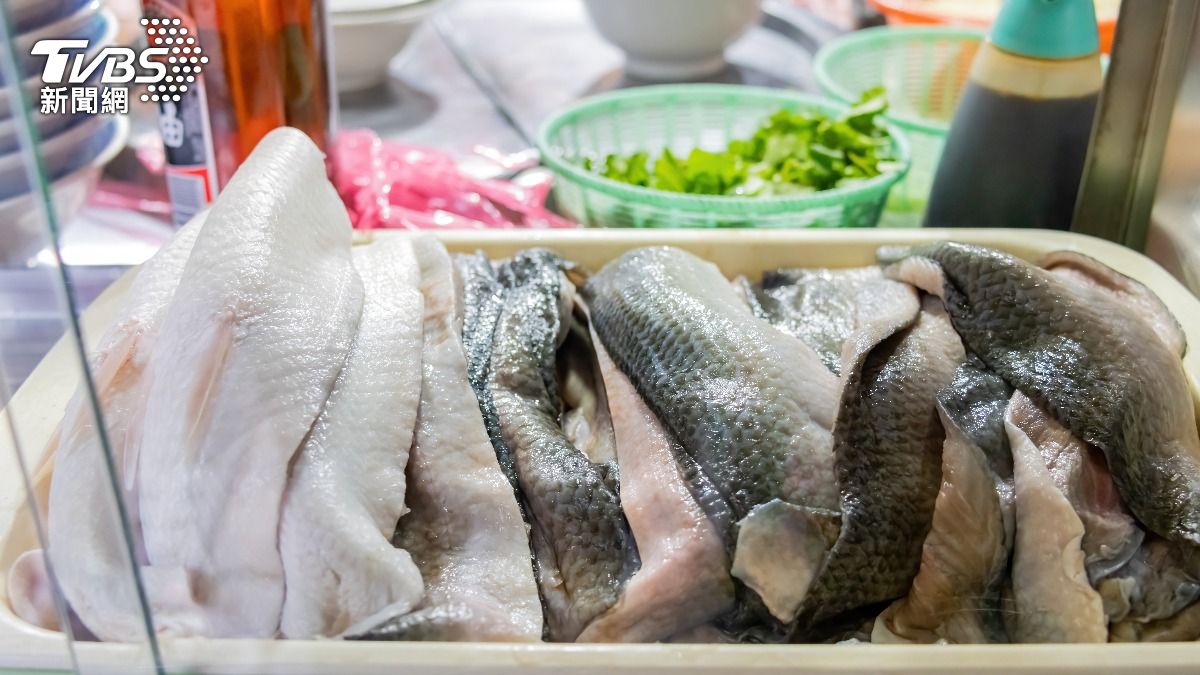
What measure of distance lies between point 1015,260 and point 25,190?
901mm

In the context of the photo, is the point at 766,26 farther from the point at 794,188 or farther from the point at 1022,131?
the point at 1022,131

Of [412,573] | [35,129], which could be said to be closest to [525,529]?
[412,573]

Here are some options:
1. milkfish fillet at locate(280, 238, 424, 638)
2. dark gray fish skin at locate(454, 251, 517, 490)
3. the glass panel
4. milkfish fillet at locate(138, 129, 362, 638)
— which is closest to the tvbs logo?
the glass panel

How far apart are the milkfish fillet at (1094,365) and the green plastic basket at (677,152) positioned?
41 centimetres

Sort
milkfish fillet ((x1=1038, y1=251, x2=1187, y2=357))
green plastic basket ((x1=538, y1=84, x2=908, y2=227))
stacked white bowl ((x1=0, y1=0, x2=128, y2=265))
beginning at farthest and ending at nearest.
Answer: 1. green plastic basket ((x1=538, y1=84, x2=908, y2=227))
2. milkfish fillet ((x1=1038, y1=251, x2=1187, y2=357))
3. stacked white bowl ((x1=0, y1=0, x2=128, y2=265))

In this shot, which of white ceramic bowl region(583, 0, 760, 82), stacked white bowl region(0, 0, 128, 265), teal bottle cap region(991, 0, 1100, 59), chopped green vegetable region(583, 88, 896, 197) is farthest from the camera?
white ceramic bowl region(583, 0, 760, 82)

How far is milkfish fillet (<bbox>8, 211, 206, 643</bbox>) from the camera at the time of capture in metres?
0.76

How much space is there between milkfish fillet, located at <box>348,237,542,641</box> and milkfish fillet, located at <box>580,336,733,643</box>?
0.08 m

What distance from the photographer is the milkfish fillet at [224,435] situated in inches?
30.1

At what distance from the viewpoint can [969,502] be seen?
856 millimetres

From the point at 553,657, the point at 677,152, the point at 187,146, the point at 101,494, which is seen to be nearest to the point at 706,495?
the point at 553,657

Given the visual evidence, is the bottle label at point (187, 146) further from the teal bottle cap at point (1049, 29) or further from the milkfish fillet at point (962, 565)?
the teal bottle cap at point (1049, 29)

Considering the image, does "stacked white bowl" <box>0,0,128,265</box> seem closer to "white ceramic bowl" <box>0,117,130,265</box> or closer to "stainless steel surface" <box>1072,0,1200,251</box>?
"white ceramic bowl" <box>0,117,130,265</box>

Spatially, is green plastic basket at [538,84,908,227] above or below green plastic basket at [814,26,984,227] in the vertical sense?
below
